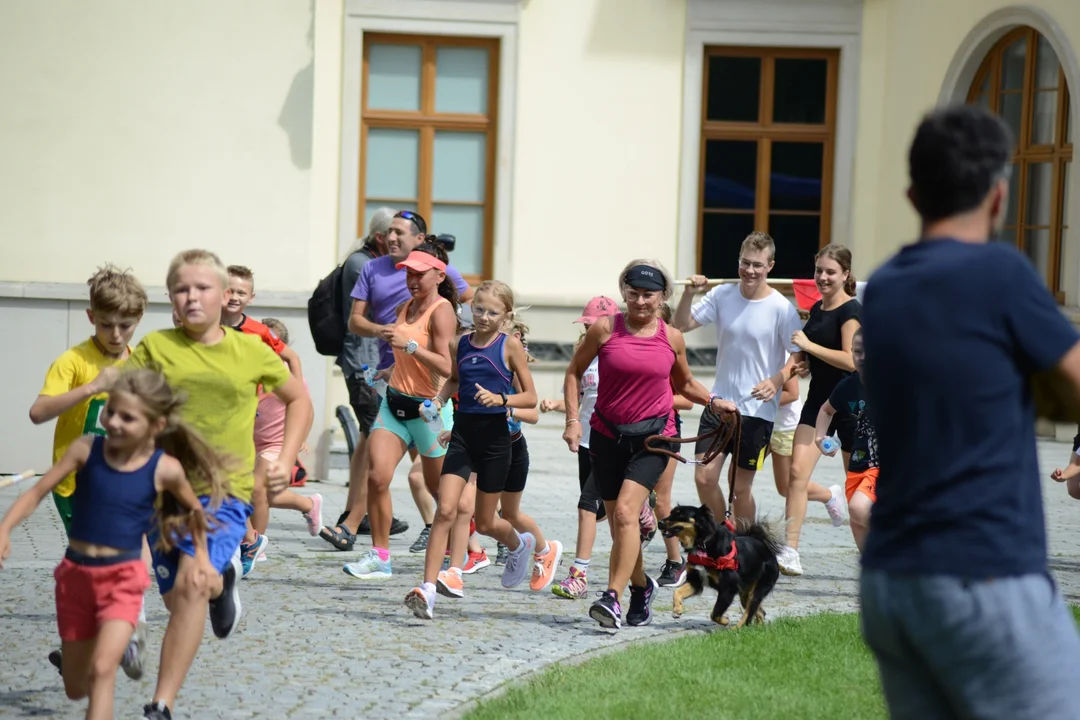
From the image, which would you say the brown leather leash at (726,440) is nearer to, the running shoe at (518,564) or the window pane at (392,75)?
the running shoe at (518,564)

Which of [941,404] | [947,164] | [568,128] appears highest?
[568,128]

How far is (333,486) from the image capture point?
1238 cm

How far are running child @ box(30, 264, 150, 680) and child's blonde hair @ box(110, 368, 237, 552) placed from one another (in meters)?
0.51

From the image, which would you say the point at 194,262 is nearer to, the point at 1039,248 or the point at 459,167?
the point at 459,167

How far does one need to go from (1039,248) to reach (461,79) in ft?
21.5

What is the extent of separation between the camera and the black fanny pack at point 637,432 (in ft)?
23.7

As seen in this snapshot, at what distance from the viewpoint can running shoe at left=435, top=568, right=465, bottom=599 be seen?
7.50 metres

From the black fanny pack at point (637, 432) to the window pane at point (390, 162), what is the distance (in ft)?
35.9

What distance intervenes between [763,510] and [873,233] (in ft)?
23.7

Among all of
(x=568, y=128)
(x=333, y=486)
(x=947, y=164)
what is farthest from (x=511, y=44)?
(x=947, y=164)

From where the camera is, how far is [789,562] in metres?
8.74

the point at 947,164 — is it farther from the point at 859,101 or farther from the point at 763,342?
the point at 859,101

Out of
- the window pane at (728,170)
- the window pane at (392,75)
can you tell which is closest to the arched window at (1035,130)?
the window pane at (728,170)

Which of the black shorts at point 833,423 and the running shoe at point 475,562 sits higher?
the black shorts at point 833,423
